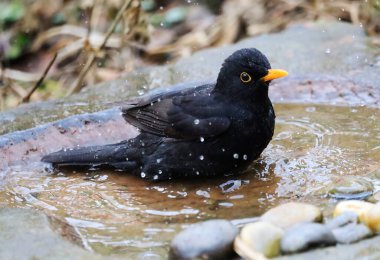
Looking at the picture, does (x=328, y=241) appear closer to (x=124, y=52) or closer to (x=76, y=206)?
(x=76, y=206)

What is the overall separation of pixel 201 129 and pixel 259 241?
5.01 ft

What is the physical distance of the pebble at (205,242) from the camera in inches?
128

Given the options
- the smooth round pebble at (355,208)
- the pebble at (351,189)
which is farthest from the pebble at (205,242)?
the pebble at (351,189)

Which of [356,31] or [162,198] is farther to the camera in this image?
[356,31]

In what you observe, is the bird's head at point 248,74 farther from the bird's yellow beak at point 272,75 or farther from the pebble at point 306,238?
the pebble at point 306,238

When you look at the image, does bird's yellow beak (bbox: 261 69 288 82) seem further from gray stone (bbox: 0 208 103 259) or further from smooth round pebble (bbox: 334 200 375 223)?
gray stone (bbox: 0 208 103 259)

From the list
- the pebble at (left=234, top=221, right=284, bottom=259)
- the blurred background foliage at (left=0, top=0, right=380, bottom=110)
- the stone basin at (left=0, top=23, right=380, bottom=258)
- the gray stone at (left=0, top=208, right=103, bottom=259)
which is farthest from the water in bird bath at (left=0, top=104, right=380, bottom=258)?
the blurred background foliage at (left=0, top=0, right=380, bottom=110)

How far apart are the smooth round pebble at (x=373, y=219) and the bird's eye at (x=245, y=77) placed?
1.55 m

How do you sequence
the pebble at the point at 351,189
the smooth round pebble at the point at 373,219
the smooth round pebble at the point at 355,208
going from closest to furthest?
the smooth round pebble at the point at 373,219 → the smooth round pebble at the point at 355,208 → the pebble at the point at 351,189

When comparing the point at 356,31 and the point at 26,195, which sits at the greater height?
the point at 356,31

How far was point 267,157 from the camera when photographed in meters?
5.01

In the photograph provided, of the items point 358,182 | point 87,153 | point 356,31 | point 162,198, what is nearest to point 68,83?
point 356,31

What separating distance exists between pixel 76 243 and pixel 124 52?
6.18 meters

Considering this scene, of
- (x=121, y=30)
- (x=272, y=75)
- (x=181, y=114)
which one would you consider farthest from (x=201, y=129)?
(x=121, y=30)
